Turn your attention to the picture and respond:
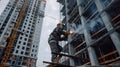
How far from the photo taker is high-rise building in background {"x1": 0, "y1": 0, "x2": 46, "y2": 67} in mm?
46206

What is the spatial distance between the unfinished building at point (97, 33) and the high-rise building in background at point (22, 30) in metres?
27.1

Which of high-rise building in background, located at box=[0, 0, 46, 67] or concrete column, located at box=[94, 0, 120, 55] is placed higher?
high-rise building in background, located at box=[0, 0, 46, 67]

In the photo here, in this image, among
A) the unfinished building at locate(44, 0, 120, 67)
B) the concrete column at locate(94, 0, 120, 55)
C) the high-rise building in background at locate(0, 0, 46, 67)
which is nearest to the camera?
the concrete column at locate(94, 0, 120, 55)

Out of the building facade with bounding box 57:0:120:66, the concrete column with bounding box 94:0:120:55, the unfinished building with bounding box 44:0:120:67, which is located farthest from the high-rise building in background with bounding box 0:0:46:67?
the concrete column with bounding box 94:0:120:55

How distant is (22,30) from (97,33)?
49790 millimetres

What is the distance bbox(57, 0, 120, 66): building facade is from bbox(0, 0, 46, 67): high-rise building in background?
2721cm

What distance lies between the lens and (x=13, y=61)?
46031 mm

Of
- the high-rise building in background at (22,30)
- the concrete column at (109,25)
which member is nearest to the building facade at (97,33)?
the concrete column at (109,25)

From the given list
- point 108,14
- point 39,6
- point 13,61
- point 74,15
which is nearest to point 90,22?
point 108,14

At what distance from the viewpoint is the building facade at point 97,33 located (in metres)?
8.38

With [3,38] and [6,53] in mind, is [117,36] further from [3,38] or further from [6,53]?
[3,38]

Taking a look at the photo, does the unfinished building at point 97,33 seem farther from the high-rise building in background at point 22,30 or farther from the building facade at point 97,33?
the high-rise building in background at point 22,30

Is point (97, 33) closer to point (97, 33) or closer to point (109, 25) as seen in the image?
point (97, 33)

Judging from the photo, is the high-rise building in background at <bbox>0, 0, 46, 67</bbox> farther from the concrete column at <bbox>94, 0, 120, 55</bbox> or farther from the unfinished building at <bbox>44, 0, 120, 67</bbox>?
the concrete column at <bbox>94, 0, 120, 55</bbox>
